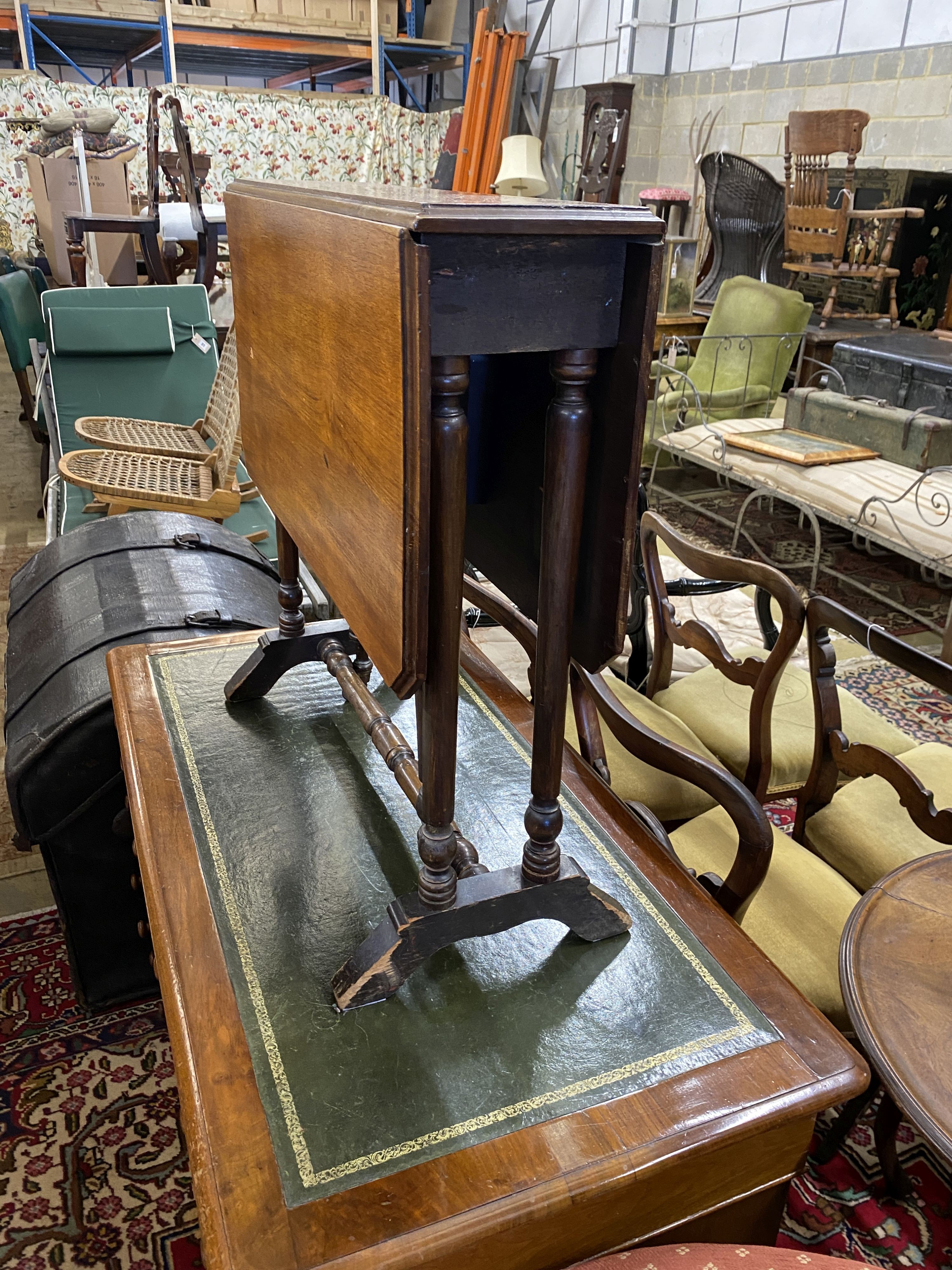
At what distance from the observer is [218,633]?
1.88 m

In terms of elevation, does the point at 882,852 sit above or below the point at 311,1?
below

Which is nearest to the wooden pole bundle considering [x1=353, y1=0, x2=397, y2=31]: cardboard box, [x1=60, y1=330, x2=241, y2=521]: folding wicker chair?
[x1=353, y1=0, x2=397, y2=31]: cardboard box

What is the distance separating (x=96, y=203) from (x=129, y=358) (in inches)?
96.3

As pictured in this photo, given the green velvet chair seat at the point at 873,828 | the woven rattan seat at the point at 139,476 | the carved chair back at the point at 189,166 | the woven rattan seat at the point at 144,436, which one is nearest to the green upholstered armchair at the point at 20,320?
the carved chair back at the point at 189,166

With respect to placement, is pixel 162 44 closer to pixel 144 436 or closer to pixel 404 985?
pixel 144 436

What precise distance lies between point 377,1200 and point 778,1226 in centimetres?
53

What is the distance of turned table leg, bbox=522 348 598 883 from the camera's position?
889 mm

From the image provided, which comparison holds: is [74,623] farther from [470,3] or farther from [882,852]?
[470,3]

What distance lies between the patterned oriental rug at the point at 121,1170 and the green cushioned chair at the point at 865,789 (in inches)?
19.6

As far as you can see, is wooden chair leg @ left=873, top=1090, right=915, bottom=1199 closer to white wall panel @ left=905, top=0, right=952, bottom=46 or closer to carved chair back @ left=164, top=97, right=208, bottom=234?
carved chair back @ left=164, top=97, right=208, bottom=234

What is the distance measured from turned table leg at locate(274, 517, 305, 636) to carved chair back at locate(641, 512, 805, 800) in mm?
797

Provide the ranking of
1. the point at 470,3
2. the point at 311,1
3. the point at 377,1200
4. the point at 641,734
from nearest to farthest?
1. the point at 377,1200
2. the point at 641,734
3. the point at 311,1
4. the point at 470,3

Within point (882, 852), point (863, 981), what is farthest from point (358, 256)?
point (882, 852)

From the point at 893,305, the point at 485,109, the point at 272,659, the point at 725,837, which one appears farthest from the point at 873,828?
the point at 485,109
